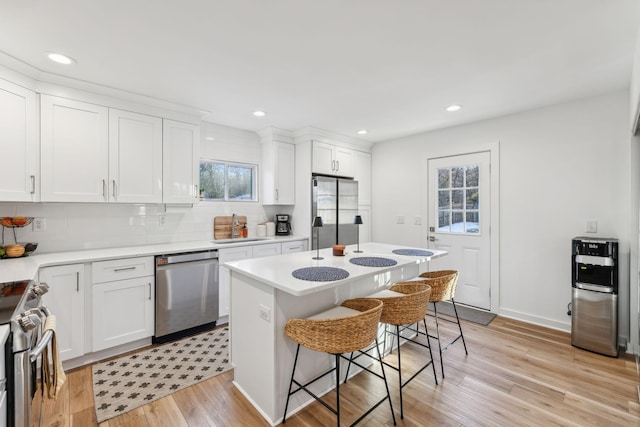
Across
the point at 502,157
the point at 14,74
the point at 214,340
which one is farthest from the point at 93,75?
the point at 502,157

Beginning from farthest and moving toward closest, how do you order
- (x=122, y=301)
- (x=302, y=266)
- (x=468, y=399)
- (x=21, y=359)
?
(x=122, y=301), (x=302, y=266), (x=468, y=399), (x=21, y=359)

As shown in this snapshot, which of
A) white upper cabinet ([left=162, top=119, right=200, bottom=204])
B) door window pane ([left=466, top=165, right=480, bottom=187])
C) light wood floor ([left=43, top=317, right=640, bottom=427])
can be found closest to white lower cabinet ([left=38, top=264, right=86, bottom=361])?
light wood floor ([left=43, top=317, right=640, bottom=427])

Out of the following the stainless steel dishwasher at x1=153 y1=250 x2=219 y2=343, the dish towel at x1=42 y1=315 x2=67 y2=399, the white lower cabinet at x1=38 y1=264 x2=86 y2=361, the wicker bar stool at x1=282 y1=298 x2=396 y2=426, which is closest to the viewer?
the dish towel at x1=42 y1=315 x2=67 y2=399

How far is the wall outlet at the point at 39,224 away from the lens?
2666 mm

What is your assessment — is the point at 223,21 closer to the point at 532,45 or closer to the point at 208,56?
the point at 208,56

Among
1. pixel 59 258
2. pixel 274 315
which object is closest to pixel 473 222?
pixel 274 315

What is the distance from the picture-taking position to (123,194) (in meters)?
2.89

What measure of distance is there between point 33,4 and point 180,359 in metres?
2.63

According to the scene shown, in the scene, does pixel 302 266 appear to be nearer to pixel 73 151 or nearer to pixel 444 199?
Answer: pixel 73 151

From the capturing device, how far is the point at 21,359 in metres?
1.13

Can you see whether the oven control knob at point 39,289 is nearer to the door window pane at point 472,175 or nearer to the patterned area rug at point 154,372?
the patterned area rug at point 154,372

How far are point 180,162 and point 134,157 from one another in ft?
1.45

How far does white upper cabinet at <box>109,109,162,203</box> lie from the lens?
A: 2836mm

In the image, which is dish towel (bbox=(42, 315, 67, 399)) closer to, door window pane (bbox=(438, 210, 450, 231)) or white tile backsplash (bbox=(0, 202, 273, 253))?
white tile backsplash (bbox=(0, 202, 273, 253))
